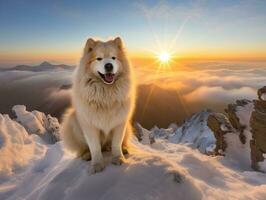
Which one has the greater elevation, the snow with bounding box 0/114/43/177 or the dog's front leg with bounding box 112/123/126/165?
the dog's front leg with bounding box 112/123/126/165

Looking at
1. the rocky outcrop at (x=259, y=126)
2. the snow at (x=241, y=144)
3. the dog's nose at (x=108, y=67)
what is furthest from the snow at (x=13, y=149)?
the snow at (x=241, y=144)

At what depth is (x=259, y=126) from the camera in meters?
26.8

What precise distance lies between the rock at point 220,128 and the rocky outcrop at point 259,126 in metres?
6.03

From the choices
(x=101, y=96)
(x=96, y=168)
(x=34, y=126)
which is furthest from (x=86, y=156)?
(x=34, y=126)

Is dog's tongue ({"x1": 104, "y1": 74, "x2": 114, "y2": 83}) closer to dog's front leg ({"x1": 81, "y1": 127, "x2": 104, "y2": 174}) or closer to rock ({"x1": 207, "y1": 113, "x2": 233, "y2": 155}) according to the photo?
dog's front leg ({"x1": 81, "y1": 127, "x2": 104, "y2": 174})

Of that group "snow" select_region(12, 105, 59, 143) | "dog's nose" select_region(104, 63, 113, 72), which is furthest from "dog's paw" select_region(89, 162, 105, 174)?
"snow" select_region(12, 105, 59, 143)

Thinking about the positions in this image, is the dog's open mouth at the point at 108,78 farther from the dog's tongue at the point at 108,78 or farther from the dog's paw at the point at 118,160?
the dog's paw at the point at 118,160

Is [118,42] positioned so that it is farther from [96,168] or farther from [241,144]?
[241,144]

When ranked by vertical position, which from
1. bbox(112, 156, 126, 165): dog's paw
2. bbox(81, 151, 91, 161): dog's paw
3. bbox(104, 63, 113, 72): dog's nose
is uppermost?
bbox(104, 63, 113, 72): dog's nose

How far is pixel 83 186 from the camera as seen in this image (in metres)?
6.53

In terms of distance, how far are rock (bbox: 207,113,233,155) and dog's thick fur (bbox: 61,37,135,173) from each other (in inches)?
1214

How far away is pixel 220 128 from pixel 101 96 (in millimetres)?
34367

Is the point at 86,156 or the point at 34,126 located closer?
the point at 86,156

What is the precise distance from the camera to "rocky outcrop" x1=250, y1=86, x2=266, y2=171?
26.6 meters
